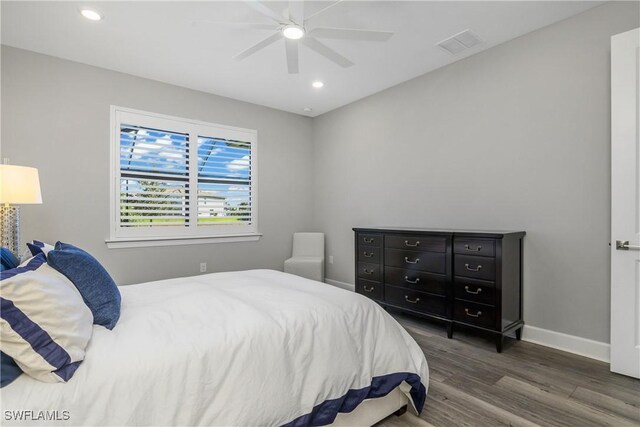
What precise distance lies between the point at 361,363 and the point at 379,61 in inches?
117

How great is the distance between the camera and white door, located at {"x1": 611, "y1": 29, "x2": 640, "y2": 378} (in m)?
2.28

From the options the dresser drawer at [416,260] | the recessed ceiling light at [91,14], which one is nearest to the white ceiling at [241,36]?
the recessed ceiling light at [91,14]

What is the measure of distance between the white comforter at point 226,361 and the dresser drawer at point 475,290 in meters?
1.16

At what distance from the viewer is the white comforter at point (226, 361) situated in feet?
3.65

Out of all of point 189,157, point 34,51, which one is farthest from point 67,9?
point 189,157

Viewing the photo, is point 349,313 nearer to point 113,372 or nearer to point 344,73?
point 113,372

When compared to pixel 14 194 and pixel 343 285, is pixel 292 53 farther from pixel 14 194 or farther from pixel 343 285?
pixel 343 285

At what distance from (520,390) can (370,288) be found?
5.89ft

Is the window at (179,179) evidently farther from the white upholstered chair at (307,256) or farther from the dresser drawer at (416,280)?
the dresser drawer at (416,280)

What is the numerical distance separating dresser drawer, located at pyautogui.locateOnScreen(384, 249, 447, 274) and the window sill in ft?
6.94

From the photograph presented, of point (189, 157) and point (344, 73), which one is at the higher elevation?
point (344, 73)

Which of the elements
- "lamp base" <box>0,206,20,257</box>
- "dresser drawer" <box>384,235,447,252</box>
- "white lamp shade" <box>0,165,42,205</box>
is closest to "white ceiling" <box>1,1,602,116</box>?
"white lamp shade" <box>0,165,42,205</box>

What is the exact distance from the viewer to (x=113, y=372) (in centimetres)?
116

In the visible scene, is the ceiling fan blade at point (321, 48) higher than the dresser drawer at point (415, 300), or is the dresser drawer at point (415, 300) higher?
the ceiling fan blade at point (321, 48)
